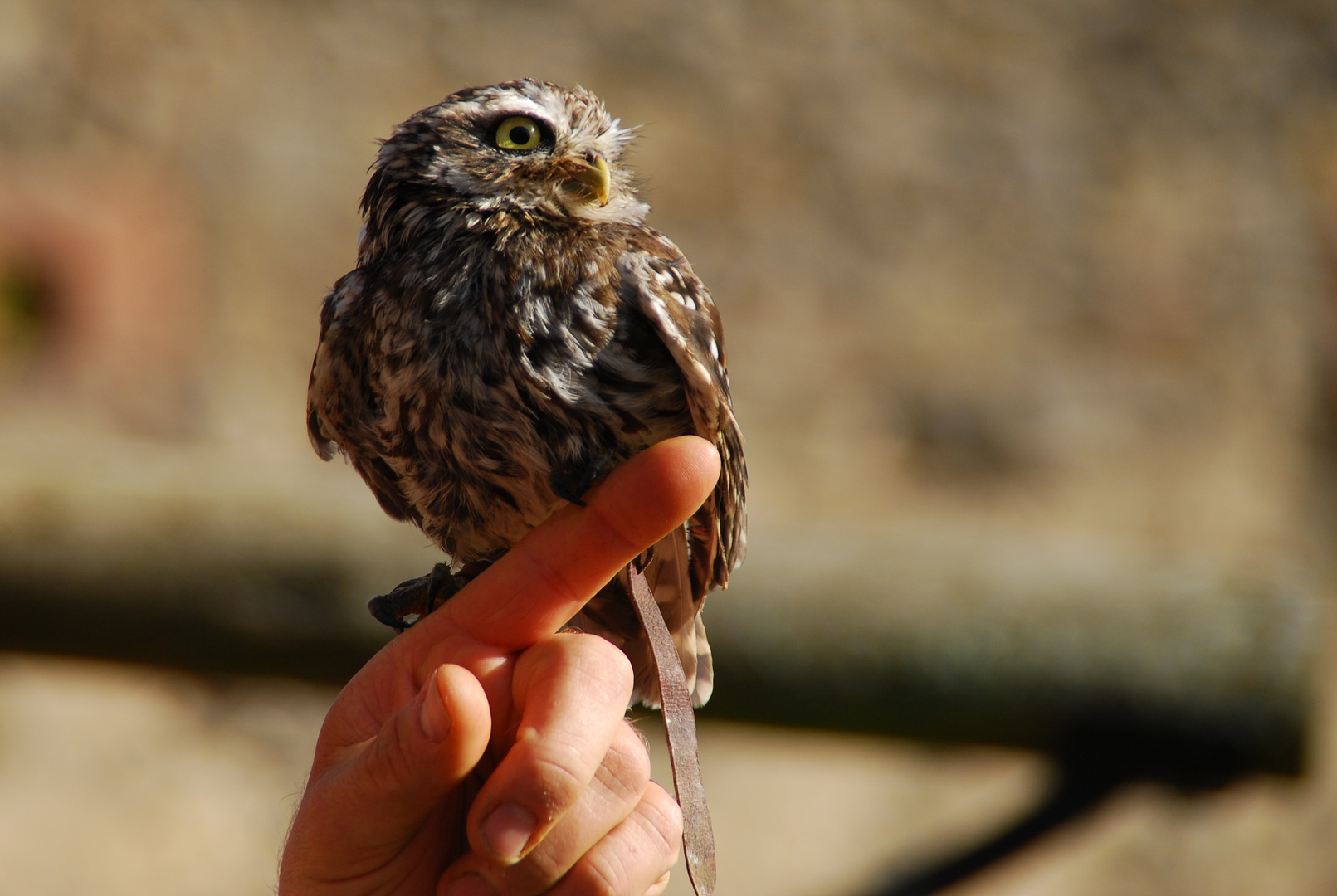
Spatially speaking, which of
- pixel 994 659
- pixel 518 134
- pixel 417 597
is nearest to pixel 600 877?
pixel 417 597

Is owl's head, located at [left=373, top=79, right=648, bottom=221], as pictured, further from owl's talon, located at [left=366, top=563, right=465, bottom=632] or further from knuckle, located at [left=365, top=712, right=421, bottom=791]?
knuckle, located at [left=365, top=712, right=421, bottom=791]

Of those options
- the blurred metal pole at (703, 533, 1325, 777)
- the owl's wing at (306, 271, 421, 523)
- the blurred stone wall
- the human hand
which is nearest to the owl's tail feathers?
the human hand

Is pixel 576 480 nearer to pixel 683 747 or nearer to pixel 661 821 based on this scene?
pixel 683 747

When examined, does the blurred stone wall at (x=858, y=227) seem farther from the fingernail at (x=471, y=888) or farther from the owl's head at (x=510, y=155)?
the fingernail at (x=471, y=888)

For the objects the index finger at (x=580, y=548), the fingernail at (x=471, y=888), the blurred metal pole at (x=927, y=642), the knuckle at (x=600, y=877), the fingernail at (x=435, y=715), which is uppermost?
the index finger at (x=580, y=548)

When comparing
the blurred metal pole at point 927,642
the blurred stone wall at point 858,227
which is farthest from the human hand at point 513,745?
the blurred stone wall at point 858,227
